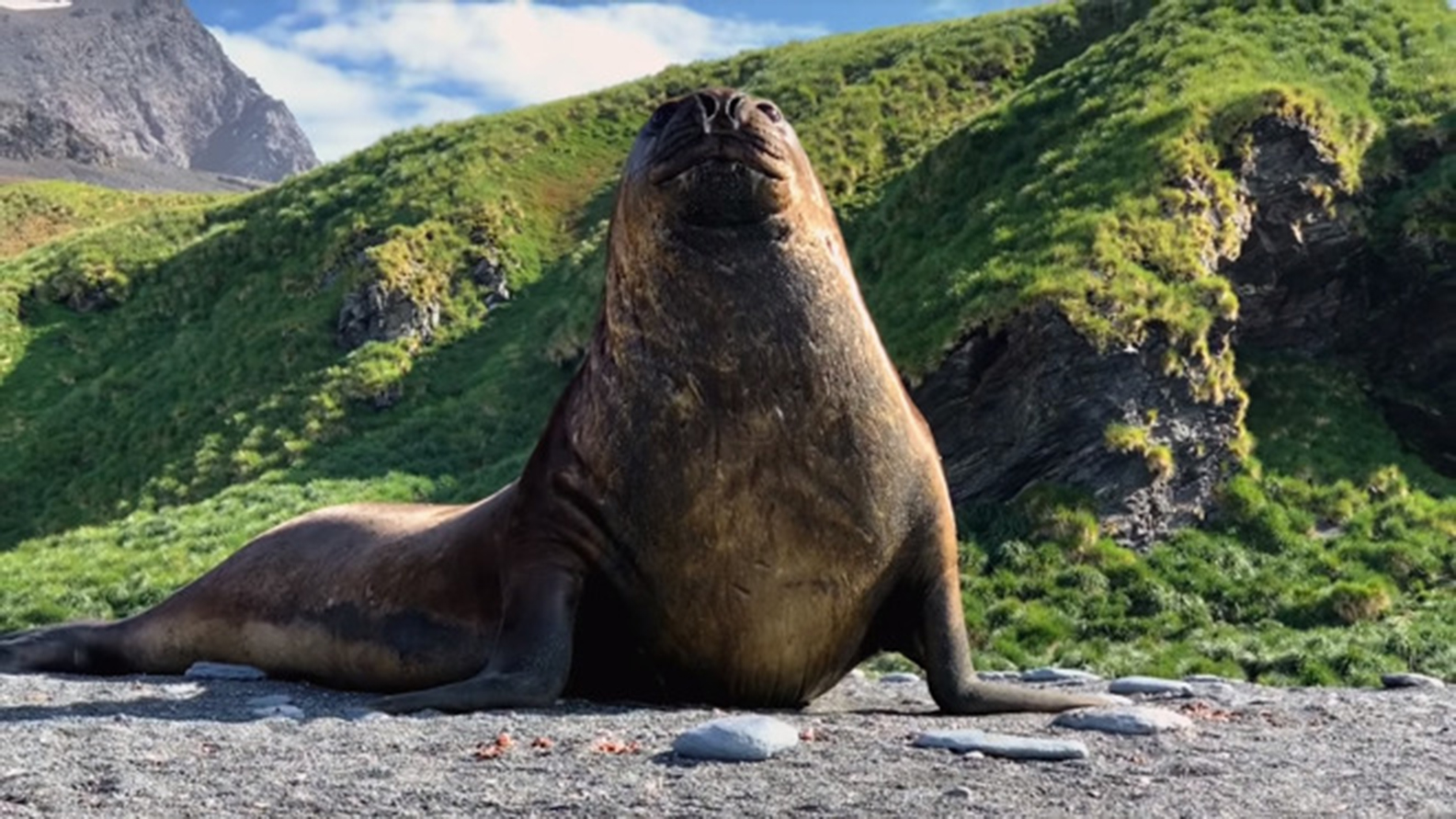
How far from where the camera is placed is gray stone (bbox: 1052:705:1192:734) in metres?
5.18

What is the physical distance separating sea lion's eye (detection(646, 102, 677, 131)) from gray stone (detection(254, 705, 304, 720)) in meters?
2.91

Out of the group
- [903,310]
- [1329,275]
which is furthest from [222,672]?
[1329,275]

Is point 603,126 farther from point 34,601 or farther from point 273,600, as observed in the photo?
point 273,600

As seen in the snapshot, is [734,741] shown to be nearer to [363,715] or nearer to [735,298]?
[363,715]

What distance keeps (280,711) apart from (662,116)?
10.0 feet

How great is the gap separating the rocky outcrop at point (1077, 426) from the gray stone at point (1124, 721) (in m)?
10.9

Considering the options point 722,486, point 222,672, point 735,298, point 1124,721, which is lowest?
point 1124,721

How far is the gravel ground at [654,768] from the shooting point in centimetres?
382

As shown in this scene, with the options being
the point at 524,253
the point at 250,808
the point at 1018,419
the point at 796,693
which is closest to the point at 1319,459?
the point at 1018,419

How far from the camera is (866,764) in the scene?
14.5 feet

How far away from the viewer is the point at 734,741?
14.8 feet

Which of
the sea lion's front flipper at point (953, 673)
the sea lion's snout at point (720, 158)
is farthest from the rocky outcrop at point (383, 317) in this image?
the sea lion's snout at point (720, 158)

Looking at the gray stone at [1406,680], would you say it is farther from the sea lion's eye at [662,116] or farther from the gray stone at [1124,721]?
the sea lion's eye at [662,116]

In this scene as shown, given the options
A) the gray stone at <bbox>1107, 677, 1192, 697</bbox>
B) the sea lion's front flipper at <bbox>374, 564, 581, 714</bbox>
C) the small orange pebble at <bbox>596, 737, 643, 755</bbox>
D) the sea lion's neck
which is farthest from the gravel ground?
the sea lion's neck
